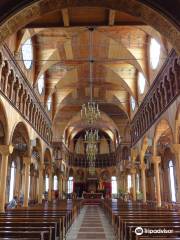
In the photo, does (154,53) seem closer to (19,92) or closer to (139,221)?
(19,92)

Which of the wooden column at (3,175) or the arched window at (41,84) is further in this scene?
the arched window at (41,84)

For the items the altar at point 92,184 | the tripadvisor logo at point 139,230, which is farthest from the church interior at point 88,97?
the altar at point 92,184

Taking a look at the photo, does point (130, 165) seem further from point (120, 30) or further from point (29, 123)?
point (120, 30)

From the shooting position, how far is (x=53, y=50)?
21266 mm

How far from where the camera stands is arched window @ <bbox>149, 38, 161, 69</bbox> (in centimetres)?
1967

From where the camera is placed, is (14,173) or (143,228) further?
(14,173)

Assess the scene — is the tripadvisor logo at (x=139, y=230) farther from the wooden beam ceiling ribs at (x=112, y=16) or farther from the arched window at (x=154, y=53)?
the arched window at (x=154, y=53)

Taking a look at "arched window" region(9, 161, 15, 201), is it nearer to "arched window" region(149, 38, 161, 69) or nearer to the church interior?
the church interior

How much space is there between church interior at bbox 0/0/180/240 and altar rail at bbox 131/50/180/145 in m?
0.07

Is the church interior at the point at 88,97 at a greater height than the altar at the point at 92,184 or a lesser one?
greater

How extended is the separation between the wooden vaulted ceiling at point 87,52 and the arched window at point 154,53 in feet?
2.19

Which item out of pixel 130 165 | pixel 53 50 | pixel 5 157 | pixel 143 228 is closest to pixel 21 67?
pixel 53 50

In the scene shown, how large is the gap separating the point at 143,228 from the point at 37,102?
18780 millimetres

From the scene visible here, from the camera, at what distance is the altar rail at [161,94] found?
49.0 feet
